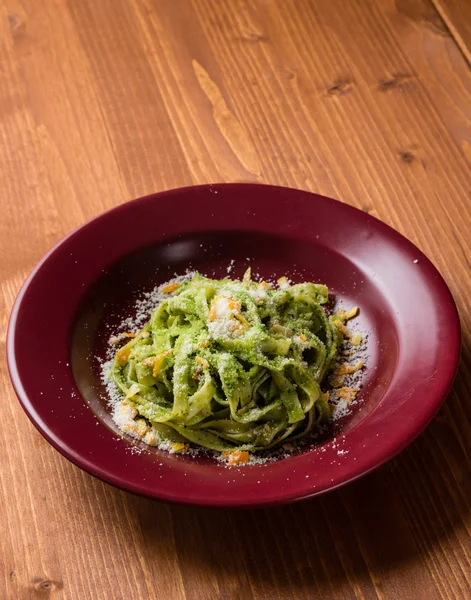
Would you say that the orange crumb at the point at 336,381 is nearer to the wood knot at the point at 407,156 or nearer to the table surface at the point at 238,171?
the table surface at the point at 238,171

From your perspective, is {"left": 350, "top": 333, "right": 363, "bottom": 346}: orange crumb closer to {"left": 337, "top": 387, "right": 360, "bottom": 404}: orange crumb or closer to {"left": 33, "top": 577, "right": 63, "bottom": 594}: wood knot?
{"left": 337, "top": 387, "right": 360, "bottom": 404}: orange crumb

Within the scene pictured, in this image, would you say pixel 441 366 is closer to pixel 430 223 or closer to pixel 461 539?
pixel 461 539

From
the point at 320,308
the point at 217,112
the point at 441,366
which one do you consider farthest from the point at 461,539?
the point at 217,112

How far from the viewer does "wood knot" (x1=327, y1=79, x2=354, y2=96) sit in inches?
107

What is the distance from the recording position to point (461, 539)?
1605 mm

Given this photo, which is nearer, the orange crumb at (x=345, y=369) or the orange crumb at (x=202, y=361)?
the orange crumb at (x=202, y=361)

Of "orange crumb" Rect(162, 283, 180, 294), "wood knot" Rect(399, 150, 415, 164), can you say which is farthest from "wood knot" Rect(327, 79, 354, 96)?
"orange crumb" Rect(162, 283, 180, 294)

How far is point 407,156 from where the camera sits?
8.18ft

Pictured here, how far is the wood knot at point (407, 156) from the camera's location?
2.48m

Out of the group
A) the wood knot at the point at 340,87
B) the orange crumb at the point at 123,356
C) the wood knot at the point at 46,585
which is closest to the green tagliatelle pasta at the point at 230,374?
the orange crumb at the point at 123,356

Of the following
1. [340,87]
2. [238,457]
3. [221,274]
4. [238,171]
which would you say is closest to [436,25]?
[340,87]

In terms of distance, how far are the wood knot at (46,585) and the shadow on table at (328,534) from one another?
0.18m

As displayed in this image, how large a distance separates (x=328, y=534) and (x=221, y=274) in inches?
29.8

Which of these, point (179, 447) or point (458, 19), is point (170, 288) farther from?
point (458, 19)
